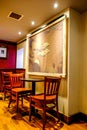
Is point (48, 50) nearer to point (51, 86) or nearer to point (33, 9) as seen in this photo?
point (33, 9)

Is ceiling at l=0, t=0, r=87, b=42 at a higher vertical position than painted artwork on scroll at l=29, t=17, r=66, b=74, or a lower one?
higher

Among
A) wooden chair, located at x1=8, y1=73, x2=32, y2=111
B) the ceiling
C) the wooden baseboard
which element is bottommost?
the wooden baseboard

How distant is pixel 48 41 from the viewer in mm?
3359

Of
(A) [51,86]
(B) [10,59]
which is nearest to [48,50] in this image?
(A) [51,86]

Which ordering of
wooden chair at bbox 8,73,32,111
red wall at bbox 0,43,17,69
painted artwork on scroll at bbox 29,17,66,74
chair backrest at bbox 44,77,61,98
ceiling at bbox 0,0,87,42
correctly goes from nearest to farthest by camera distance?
chair backrest at bbox 44,77,61,98
ceiling at bbox 0,0,87,42
painted artwork on scroll at bbox 29,17,66,74
wooden chair at bbox 8,73,32,111
red wall at bbox 0,43,17,69

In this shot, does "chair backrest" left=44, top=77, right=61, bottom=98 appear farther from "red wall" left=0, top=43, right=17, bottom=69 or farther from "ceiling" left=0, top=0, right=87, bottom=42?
"red wall" left=0, top=43, right=17, bottom=69

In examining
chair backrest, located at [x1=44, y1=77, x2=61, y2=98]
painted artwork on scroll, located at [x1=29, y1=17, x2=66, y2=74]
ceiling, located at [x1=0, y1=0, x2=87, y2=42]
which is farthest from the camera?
painted artwork on scroll, located at [x1=29, y1=17, x2=66, y2=74]

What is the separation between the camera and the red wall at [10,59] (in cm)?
594

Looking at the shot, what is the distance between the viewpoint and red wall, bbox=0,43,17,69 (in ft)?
19.5

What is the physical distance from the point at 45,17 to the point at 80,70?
1645 millimetres

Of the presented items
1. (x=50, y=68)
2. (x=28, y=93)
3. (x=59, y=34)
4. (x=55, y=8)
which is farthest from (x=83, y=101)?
(x=55, y=8)

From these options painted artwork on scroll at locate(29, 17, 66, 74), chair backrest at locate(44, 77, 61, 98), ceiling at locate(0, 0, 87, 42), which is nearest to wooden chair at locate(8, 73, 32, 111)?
painted artwork on scroll at locate(29, 17, 66, 74)

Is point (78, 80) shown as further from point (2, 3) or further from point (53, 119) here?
point (2, 3)

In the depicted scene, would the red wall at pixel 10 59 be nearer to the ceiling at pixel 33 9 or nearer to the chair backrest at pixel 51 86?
the ceiling at pixel 33 9
